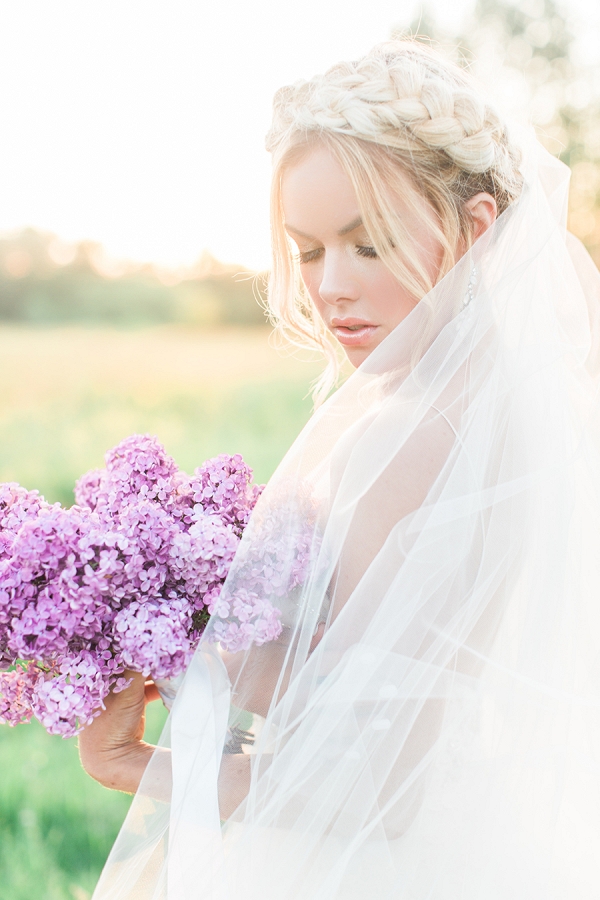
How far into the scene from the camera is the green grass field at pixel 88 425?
9.59ft

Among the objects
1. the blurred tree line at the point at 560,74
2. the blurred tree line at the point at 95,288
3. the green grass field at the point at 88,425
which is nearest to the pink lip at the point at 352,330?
the green grass field at the point at 88,425

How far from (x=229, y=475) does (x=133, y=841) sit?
70cm

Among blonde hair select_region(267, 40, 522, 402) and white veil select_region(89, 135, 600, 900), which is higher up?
blonde hair select_region(267, 40, 522, 402)

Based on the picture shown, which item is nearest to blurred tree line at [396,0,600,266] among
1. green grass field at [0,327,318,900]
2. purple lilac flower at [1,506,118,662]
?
green grass field at [0,327,318,900]

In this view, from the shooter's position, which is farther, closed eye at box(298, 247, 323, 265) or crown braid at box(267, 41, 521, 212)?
closed eye at box(298, 247, 323, 265)

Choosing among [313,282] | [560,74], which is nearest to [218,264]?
[560,74]

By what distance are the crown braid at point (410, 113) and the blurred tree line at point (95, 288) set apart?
1117cm

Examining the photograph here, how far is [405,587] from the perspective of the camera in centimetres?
132

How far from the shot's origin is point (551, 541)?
1.48 metres

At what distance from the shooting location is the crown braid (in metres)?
1.44

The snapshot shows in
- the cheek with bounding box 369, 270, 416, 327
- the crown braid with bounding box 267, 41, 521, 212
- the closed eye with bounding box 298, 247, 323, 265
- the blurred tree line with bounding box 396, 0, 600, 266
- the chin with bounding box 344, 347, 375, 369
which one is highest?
the blurred tree line with bounding box 396, 0, 600, 266

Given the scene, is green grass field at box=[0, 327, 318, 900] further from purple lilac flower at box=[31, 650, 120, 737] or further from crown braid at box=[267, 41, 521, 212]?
crown braid at box=[267, 41, 521, 212]

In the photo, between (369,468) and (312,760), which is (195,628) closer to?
(312,760)

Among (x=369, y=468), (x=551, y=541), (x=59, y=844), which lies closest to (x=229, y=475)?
(x=369, y=468)
